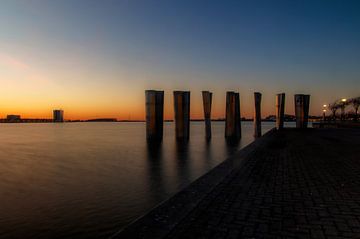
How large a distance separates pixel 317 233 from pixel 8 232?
6502 millimetres

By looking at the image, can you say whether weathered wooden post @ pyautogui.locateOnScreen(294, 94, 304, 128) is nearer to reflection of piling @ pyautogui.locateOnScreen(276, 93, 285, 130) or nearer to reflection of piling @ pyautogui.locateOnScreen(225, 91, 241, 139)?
reflection of piling @ pyautogui.locateOnScreen(276, 93, 285, 130)

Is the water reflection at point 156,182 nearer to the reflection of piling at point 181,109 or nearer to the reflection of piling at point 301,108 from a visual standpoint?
the reflection of piling at point 181,109

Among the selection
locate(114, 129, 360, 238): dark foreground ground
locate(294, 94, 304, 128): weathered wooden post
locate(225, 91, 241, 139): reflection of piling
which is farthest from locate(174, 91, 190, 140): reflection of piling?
locate(114, 129, 360, 238): dark foreground ground

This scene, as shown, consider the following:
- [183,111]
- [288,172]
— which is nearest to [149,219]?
[288,172]

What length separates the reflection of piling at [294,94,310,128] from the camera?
150 feet

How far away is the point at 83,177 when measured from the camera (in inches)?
554

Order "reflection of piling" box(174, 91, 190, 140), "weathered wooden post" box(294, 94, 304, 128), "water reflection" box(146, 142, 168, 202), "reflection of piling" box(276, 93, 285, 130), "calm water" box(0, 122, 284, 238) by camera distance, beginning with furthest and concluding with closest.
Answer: "weathered wooden post" box(294, 94, 304, 128) < "reflection of piling" box(276, 93, 285, 130) < "reflection of piling" box(174, 91, 190, 140) < "water reflection" box(146, 142, 168, 202) < "calm water" box(0, 122, 284, 238)

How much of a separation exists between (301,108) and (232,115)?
14.0 m

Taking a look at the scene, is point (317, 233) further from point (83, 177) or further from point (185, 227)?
point (83, 177)

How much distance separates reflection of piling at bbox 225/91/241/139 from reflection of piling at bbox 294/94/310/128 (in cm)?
1156

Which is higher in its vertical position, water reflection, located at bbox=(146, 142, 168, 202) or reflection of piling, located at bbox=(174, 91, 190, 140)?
reflection of piling, located at bbox=(174, 91, 190, 140)

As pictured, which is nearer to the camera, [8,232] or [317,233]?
[317,233]

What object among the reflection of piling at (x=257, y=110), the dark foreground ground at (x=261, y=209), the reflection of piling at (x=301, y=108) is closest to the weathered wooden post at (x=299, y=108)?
the reflection of piling at (x=301, y=108)

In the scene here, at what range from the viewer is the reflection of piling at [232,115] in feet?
126
